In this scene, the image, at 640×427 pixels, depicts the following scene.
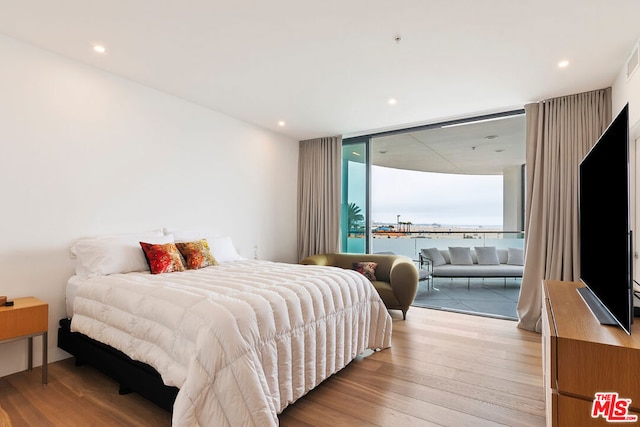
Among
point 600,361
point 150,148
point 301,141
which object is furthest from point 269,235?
point 600,361

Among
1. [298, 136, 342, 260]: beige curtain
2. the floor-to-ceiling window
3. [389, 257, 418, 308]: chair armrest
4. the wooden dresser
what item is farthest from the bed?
the floor-to-ceiling window

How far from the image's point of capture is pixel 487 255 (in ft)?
21.0

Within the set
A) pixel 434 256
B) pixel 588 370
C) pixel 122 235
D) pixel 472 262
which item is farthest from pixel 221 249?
pixel 472 262

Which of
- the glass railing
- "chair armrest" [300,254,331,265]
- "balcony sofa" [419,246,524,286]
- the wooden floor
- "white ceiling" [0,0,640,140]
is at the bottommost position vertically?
the wooden floor

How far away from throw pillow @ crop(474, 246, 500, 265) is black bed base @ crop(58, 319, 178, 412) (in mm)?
5952

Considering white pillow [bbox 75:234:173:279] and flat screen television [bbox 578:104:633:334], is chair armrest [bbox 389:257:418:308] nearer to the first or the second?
flat screen television [bbox 578:104:633:334]

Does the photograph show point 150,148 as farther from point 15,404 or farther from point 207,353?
point 207,353

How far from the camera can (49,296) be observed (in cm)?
280

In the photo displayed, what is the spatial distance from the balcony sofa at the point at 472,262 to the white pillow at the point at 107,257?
4.61 metres

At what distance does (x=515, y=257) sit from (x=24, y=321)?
703 centimetres

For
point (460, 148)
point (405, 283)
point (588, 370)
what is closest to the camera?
point (588, 370)

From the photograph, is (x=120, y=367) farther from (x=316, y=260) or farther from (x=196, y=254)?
(x=316, y=260)

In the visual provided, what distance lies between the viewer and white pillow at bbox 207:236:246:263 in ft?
11.7

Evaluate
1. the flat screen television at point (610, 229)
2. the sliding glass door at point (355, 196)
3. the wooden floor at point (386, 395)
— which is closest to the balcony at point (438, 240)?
the sliding glass door at point (355, 196)
